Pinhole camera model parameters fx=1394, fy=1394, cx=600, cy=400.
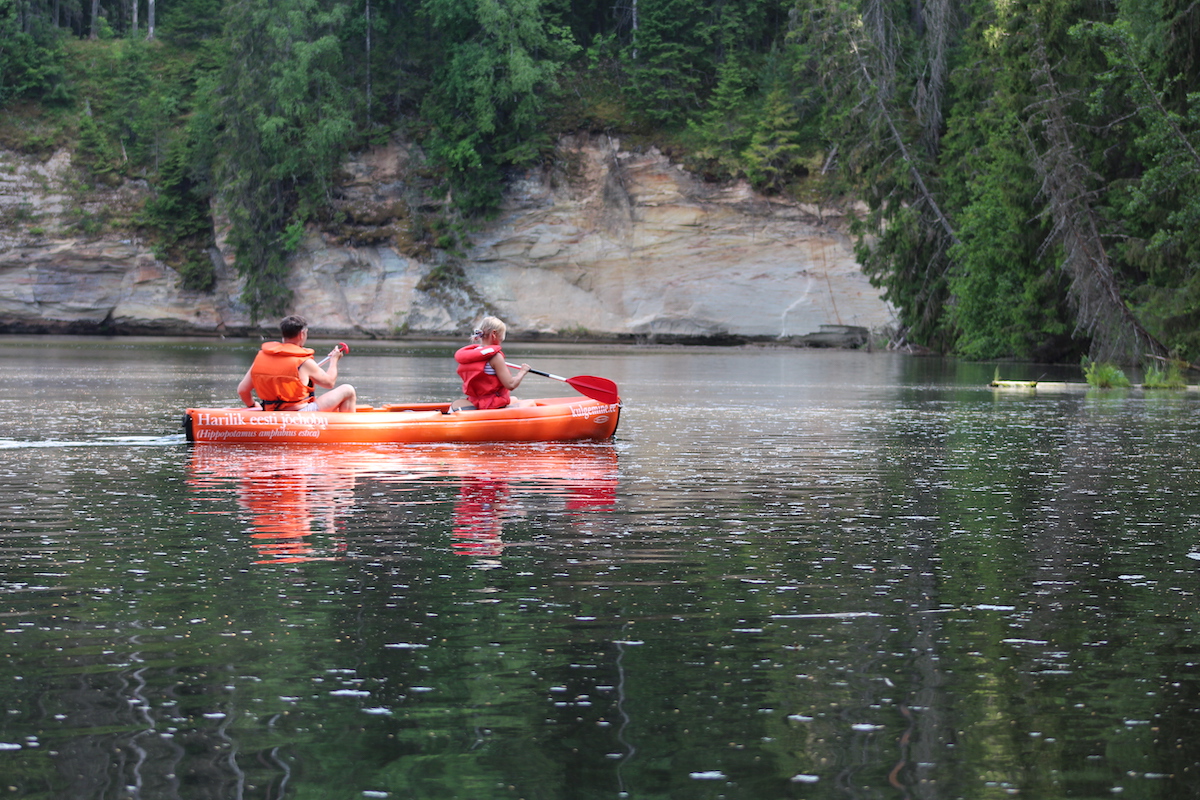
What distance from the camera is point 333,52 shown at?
59.1m

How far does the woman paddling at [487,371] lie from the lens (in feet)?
48.7

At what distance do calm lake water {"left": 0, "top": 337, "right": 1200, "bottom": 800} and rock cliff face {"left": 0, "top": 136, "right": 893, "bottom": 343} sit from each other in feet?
135

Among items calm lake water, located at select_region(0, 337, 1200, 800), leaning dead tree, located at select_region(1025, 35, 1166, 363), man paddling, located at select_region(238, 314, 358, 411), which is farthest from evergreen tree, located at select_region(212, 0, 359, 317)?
calm lake water, located at select_region(0, 337, 1200, 800)

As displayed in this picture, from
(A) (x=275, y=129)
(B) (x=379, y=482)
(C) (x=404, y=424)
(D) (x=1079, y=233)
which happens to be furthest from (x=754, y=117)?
(B) (x=379, y=482)

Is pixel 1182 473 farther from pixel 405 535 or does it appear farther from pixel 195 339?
pixel 195 339

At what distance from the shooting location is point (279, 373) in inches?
564

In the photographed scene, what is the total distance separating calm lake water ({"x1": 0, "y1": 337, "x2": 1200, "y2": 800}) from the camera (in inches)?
163

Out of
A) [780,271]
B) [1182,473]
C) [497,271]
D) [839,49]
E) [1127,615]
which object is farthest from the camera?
[497,271]

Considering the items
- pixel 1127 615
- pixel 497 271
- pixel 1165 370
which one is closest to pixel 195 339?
pixel 497 271

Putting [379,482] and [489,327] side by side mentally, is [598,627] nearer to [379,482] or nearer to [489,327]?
[379,482]

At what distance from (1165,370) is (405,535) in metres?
26.8

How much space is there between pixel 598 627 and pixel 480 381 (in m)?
9.34

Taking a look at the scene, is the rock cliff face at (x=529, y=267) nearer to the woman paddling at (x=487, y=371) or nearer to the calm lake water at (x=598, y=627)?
the woman paddling at (x=487, y=371)

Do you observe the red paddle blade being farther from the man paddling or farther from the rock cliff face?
the rock cliff face
